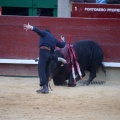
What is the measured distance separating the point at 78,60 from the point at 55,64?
71 cm

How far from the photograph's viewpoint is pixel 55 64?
12.4 meters

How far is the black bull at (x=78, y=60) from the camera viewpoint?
12.4 meters

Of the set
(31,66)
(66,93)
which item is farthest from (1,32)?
(66,93)

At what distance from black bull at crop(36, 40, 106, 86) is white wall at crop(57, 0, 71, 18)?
293 cm

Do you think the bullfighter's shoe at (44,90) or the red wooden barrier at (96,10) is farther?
the red wooden barrier at (96,10)

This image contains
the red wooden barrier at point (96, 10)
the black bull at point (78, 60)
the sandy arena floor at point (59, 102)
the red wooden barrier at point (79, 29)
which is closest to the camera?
the sandy arena floor at point (59, 102)

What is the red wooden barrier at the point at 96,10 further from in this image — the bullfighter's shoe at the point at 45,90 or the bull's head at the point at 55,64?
the bullfighter's shoe at the point at 45,90

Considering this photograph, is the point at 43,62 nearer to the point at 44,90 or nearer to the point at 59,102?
the point at 44,90

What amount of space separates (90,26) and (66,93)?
97.4 inches

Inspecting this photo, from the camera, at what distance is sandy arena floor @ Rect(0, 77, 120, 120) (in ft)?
31.0

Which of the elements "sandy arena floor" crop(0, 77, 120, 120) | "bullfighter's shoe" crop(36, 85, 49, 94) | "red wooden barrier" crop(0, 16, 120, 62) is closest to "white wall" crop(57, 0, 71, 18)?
"red wooden barrier" crop(0, 16, 120, 62)

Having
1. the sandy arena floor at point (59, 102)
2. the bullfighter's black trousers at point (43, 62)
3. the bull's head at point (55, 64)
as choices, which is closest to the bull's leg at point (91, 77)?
the sandy arena floor at point (59, 102)

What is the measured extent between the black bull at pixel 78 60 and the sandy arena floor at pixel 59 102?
24 centimetres

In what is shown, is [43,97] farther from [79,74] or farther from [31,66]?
[31,66]
